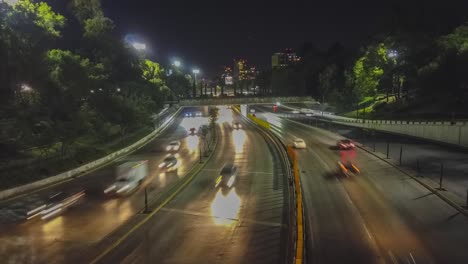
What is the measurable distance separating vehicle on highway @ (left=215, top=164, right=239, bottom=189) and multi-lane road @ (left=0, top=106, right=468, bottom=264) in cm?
62

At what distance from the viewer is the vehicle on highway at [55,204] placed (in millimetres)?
24344

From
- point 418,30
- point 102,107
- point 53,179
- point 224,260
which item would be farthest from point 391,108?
Result: point 224,260

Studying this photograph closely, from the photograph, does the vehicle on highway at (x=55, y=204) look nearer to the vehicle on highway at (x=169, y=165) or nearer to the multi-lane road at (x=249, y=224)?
the multi-lane road at (x=249, y=224)

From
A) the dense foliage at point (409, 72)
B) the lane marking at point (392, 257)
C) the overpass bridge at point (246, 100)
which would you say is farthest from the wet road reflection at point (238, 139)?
the overpass bridge at point (246, 100)

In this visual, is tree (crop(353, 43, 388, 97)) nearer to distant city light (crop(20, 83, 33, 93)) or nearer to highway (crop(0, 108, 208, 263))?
highway (crop(0, 108, 208, 263))

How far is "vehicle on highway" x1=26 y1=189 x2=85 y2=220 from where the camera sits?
24344 millimetres

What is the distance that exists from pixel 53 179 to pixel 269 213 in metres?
21.5

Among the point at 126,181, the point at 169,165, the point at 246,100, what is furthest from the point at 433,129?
the point at 246,100

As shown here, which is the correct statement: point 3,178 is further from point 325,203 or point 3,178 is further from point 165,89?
point 165,89

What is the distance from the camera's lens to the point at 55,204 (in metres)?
26.3

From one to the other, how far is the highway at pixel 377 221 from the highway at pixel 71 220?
11.2 metres

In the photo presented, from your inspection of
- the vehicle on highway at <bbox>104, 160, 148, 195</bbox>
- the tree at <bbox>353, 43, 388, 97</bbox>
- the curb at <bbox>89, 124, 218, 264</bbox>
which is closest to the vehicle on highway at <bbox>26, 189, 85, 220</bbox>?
the vehicle on highway at <bbox>104, 160, 148, 195</bbox>

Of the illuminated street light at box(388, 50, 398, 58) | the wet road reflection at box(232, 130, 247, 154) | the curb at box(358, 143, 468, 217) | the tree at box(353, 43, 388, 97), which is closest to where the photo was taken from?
the curb at box(358, 143, 468, 217)

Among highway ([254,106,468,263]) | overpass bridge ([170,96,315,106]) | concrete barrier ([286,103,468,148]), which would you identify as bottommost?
highway ([254,106,468,263])
